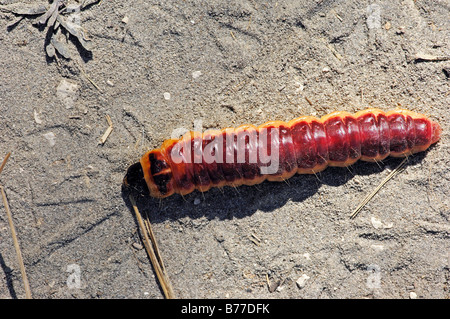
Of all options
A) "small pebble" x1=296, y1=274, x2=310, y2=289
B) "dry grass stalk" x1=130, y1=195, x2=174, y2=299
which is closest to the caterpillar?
"dry grass stalk" x1=130, y1=195, x2=174, y2=299

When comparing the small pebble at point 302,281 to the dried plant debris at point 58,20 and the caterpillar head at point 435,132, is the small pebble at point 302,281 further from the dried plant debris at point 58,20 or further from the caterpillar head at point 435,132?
the dried plant debris at point 58,20

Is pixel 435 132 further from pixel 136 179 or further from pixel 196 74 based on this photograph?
pixel 136 179

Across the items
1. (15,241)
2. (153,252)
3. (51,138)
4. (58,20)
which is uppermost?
(58,20)

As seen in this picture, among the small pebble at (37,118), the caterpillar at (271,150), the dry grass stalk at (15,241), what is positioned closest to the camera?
the caterpillar at (271,150)

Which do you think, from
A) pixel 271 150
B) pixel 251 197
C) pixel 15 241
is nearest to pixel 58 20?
pixel 15 241

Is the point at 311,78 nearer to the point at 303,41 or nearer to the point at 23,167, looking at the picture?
the point at 303,41

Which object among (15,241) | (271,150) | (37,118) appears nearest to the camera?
(271,150)

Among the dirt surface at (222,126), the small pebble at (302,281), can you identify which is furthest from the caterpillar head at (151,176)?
the small pebble at (302,281)

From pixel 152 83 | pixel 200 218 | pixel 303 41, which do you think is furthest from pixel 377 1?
pixel 200 218
